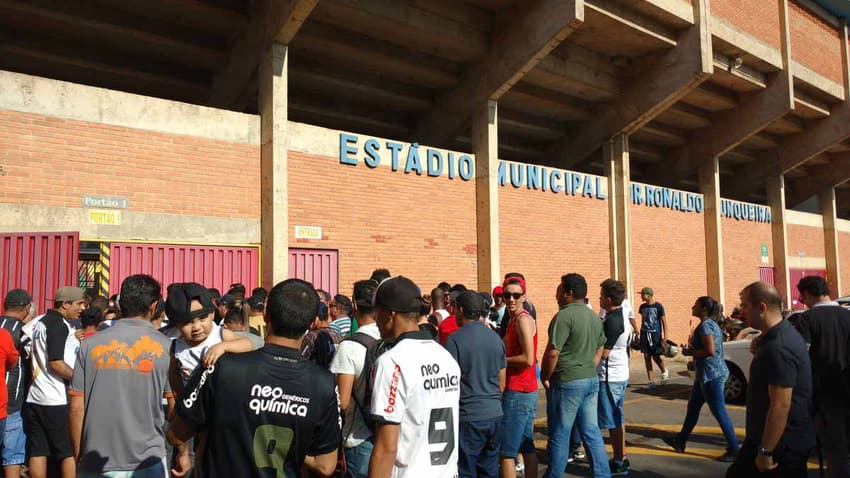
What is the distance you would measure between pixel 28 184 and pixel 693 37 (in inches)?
587

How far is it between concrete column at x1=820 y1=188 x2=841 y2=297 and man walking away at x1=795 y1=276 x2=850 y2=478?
2513 cm

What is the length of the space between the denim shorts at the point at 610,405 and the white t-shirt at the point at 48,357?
16.3ft

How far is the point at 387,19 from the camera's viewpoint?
13086 mm

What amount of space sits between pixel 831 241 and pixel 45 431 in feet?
95.6

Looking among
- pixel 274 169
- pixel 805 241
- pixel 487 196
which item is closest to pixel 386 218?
pixel 487 196

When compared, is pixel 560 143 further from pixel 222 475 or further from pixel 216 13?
pixel 222 475

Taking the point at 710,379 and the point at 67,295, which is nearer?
the point at 67,295

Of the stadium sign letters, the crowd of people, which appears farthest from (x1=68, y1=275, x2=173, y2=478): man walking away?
the stadium sign letters

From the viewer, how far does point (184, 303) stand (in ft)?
12.3

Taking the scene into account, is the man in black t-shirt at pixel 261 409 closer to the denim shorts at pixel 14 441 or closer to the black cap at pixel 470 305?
the black cap at pixel 470 305

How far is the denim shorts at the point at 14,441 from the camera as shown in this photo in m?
5.33

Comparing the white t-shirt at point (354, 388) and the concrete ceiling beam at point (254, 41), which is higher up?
the concrete ceiling beam at point (254, 41)

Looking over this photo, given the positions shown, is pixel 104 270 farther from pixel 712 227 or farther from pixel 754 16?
pixel 754 16

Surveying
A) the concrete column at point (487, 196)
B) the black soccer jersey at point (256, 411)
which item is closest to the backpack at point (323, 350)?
the black soccer jersey at point (256, 411)
